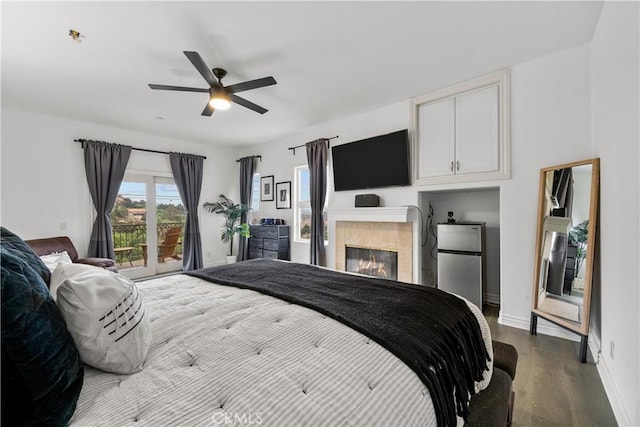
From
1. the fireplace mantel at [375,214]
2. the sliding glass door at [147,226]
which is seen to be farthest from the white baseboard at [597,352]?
the sliding glass door at [147,226]

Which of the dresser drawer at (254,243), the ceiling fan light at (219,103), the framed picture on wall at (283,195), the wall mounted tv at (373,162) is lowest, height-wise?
the dresser drawer at (254,243)

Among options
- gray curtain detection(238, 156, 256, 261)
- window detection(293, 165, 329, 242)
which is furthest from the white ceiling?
gray curtain detection(238, 156, 256, 261)

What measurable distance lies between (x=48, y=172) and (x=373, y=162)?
4733 mm

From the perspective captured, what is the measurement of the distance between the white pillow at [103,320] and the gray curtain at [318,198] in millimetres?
3591

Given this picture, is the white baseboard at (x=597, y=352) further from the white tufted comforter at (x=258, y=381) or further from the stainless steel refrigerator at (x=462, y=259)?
the white tufted comforter at (x=258, y=381)

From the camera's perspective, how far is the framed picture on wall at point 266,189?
5.63 metres

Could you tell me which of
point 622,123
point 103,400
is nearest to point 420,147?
point 622,123

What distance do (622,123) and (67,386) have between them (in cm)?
286

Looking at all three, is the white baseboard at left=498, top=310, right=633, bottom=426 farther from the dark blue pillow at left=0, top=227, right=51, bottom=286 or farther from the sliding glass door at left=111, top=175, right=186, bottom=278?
the sliding glass door at left=111, top=175, right=186, bottom=278

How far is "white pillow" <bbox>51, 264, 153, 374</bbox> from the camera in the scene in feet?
2.74

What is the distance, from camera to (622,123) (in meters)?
1.70

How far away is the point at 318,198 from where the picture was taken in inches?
180

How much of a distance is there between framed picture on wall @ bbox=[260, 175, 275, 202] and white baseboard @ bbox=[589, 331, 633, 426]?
4.83 meters

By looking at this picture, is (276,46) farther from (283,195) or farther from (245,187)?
(245,187)
